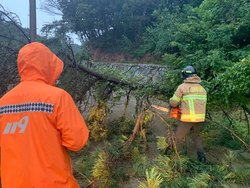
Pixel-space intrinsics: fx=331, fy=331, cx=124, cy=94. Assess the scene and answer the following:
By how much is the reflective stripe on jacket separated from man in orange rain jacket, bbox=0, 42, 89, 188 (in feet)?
11.3

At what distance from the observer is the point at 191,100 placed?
5.47 metres

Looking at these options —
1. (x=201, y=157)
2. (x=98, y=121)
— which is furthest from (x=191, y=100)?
(x=98, y=121)

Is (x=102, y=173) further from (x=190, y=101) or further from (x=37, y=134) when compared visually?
(x=37, y=134)

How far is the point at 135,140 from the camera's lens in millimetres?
6199

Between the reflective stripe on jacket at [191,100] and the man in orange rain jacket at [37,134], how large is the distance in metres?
3.45

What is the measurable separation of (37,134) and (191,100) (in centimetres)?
367

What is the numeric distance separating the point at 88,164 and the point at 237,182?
234 centimetres

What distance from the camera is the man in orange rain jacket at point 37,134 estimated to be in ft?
7.23

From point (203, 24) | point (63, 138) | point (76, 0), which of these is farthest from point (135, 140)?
point (76, 0)

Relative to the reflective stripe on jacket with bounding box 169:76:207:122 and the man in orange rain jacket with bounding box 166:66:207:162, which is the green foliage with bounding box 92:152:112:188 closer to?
the man in orange rain jacket with bounding box 166:66:207:162

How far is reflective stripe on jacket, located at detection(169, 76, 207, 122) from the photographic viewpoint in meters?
5.47

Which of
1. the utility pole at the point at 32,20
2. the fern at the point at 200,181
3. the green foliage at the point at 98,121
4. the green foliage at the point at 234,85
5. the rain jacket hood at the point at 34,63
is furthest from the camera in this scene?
the green foliage at the point at 98,121

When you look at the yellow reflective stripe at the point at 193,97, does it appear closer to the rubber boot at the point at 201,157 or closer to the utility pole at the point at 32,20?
the rubber boot at the point at 201,157

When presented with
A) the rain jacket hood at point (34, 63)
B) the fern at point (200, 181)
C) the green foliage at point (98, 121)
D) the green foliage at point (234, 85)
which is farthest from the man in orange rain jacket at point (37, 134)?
the green foliage at point (98, 121)
